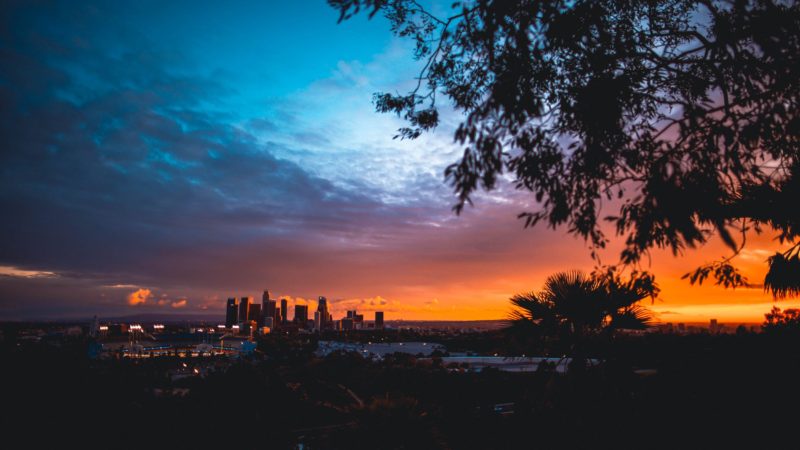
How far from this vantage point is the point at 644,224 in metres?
5.43

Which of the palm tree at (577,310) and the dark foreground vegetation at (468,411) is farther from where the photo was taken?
the palm tree at (577,310)

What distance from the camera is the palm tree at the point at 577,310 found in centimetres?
896

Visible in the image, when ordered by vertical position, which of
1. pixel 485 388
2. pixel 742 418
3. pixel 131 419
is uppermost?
pixel 742 418

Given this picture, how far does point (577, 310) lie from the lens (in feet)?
30.2

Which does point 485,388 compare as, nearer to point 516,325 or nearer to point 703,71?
point 516,325

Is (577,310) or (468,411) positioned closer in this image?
(577,310)

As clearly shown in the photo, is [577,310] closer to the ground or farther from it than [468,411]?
farther from it

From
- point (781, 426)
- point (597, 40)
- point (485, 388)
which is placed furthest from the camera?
point (485, 388)

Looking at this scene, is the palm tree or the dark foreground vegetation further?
the palm tree

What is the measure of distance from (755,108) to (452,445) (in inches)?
374

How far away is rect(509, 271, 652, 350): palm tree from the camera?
896 centimetres

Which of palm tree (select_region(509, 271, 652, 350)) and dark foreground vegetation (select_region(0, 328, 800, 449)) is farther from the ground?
palm tree (select_region(509, 271, 652, 350))

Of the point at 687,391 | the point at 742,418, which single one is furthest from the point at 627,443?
the point at 687,391

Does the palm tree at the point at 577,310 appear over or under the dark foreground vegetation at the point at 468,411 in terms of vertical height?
over
